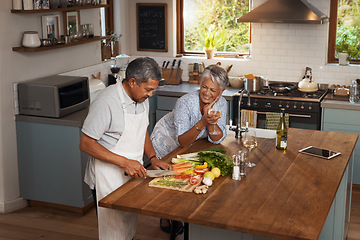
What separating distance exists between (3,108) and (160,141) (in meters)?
1.88

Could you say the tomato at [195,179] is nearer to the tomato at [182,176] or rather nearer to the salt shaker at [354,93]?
the tomato at [182,176]

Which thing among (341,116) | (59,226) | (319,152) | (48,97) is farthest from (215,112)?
(341,116)

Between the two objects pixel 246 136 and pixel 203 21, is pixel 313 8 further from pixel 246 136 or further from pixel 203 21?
pixel 246 136

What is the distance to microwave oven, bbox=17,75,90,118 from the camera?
17.6 feet

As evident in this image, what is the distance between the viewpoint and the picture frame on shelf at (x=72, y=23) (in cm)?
610

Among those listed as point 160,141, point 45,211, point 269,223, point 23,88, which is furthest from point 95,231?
point 269,223

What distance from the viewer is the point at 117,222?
373 cm

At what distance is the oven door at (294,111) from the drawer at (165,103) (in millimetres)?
874

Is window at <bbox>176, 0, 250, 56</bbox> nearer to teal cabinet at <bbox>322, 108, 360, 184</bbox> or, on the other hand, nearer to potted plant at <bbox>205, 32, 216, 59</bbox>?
potted plant at <bbox>205, 32, 216, 59</bbox>

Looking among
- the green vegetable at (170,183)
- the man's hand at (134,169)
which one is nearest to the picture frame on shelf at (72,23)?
the man's hand at (134,169)

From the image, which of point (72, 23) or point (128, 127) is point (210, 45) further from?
point (128, 127)

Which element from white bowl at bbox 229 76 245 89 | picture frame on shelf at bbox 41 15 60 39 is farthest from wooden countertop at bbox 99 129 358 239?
white bowl at bbox 229 76 245 89

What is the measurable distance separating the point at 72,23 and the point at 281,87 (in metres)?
2.78

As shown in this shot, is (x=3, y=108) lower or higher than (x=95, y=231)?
higher
